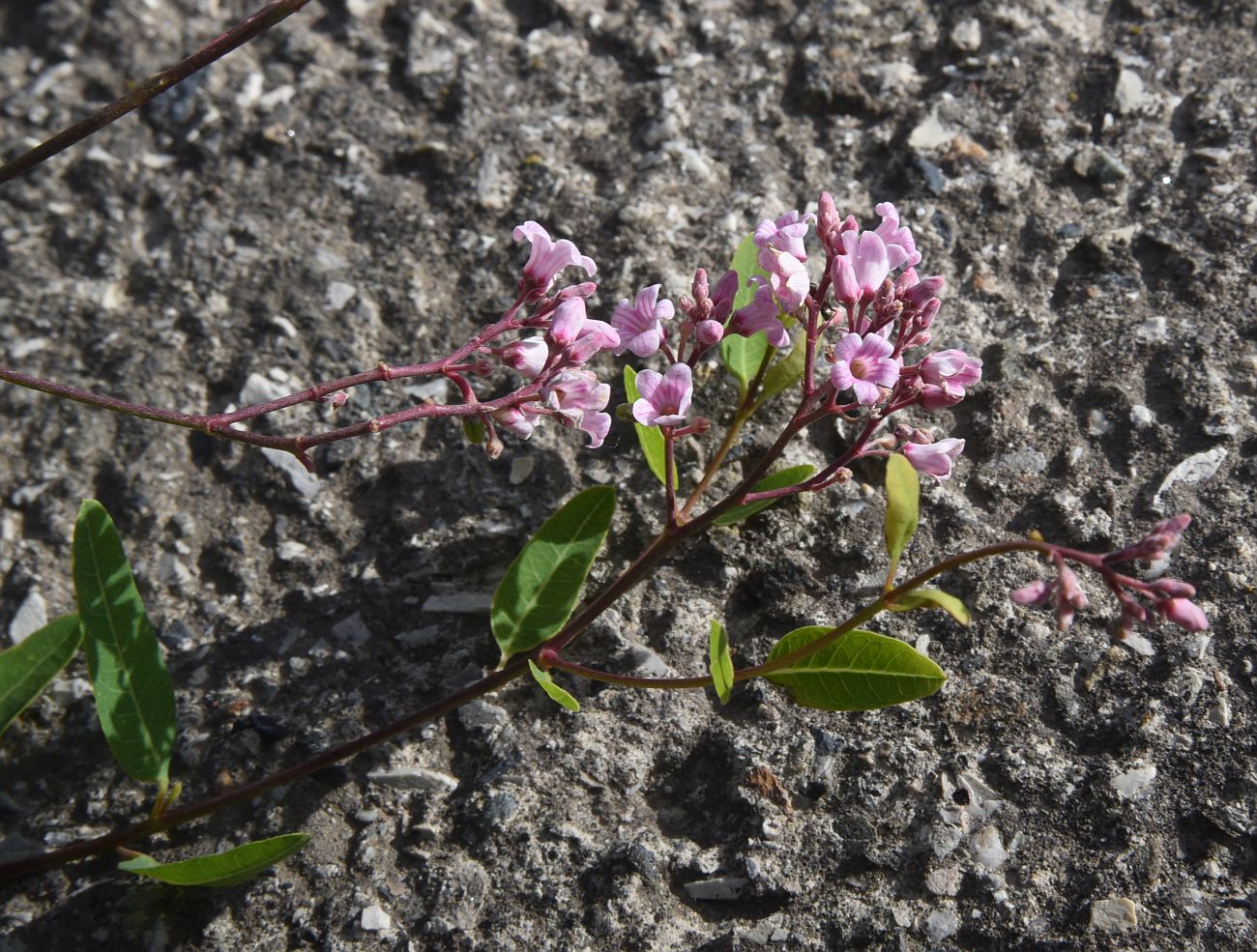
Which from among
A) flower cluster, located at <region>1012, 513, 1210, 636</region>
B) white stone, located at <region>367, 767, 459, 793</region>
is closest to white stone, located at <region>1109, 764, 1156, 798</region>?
flower cluster, located at <region>1012, 513, 1210, 636</region>

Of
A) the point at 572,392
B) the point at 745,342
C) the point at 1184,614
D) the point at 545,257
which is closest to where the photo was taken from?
the point at 1184,614

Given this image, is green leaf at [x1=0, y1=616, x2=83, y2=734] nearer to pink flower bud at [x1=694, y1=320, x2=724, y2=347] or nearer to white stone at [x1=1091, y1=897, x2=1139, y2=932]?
pink flower bud at [x1=694, y1=320, x2=724, y2=347]

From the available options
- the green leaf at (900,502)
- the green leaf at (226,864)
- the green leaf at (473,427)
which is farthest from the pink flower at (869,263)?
the green leaf at (226,864)

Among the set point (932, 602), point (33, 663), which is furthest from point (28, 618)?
point (932, 602)

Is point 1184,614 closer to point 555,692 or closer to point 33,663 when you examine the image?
point 555,692

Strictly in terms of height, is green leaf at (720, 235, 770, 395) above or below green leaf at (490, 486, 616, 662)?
above

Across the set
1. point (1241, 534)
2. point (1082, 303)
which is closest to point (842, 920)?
point (1241, 534)
